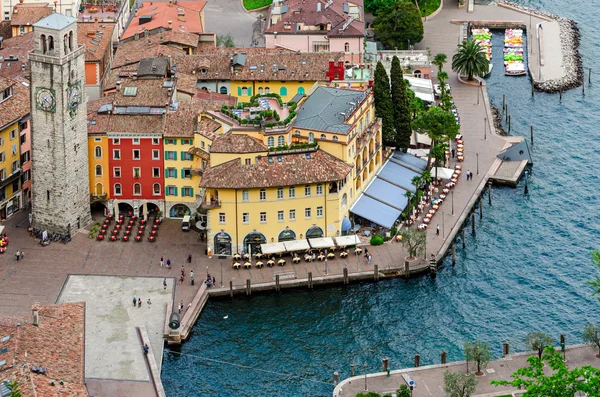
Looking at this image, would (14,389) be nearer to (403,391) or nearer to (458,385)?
(403,391)

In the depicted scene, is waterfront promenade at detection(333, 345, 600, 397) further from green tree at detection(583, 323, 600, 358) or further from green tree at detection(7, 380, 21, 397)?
green tree at detection(7, 380, 21, 397)

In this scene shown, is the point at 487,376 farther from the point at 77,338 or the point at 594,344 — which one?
the point at 77,338

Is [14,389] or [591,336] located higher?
[14,389]

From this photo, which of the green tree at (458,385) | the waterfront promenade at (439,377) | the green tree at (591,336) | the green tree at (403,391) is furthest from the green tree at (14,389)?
the green tree at (591,336)

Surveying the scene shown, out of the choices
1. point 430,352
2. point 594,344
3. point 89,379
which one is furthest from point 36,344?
point 594,344

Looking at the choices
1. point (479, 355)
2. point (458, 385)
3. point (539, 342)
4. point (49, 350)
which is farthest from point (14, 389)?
point (539, 342)
